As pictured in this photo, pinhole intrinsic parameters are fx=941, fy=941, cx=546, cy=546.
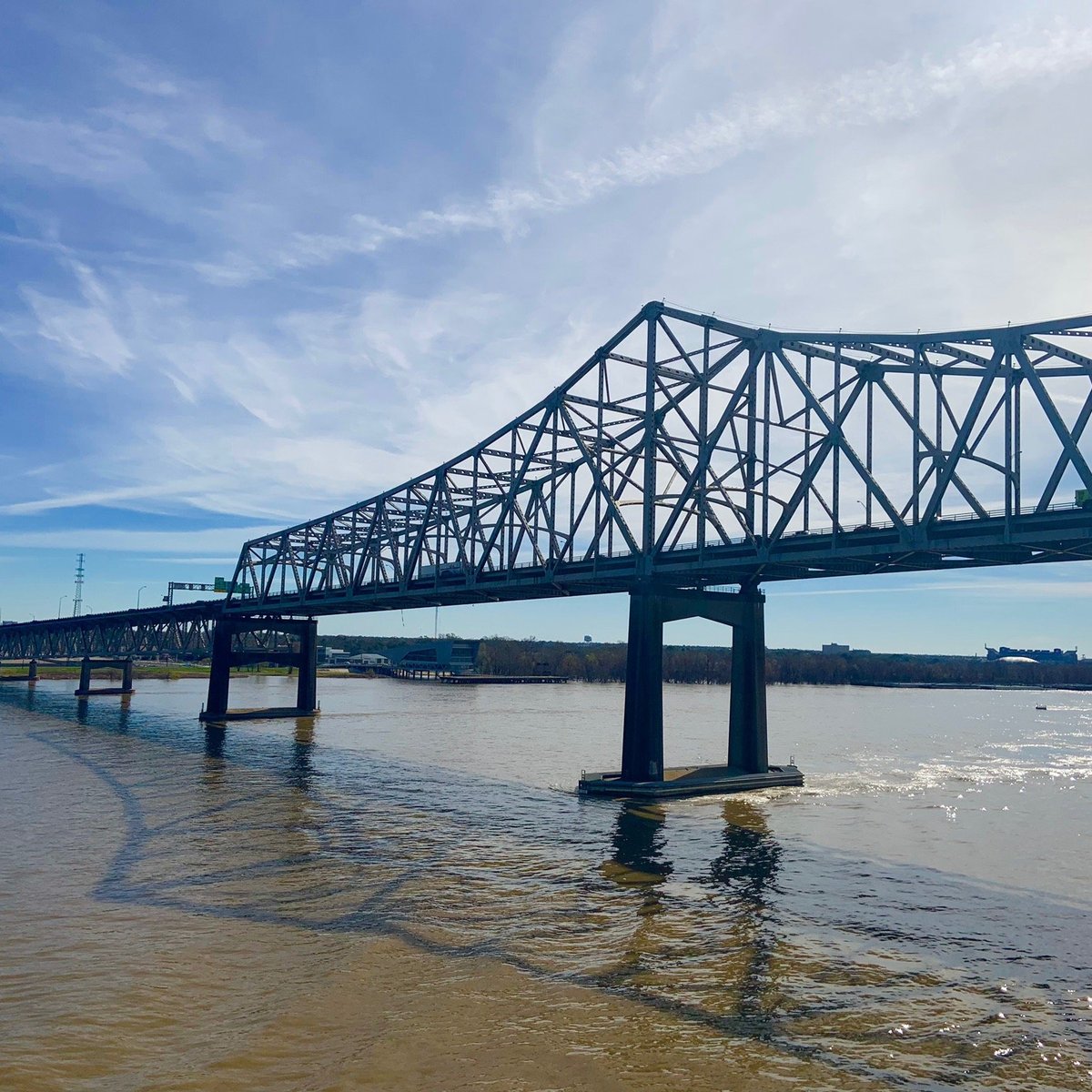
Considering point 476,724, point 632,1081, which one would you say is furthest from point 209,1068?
point 476,724

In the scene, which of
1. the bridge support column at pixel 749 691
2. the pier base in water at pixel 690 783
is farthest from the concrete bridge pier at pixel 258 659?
the bridge support column at pixel 749 691

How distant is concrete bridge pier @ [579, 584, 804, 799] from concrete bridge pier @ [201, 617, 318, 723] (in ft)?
176

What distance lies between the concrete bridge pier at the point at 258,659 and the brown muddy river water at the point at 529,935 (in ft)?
123

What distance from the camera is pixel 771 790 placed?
154 ft

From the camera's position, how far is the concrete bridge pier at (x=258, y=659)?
88.8m

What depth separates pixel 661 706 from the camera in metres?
45.2

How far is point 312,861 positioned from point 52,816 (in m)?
14.0

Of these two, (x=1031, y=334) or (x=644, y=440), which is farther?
(x=644, y=440)

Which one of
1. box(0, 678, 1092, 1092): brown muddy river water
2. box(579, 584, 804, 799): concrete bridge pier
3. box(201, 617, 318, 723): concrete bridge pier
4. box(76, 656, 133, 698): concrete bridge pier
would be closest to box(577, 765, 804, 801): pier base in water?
box(579, 584, 804, 799): concrete bridge pier

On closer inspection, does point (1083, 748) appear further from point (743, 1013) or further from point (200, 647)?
point (200, 647)

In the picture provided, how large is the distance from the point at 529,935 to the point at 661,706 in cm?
2397

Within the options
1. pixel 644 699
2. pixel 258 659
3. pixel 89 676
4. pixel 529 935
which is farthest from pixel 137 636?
pixel 529 935

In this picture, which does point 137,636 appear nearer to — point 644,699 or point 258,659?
point 258,659

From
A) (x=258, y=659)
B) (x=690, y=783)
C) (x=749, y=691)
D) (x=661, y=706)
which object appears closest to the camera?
(x=661, y=706)
